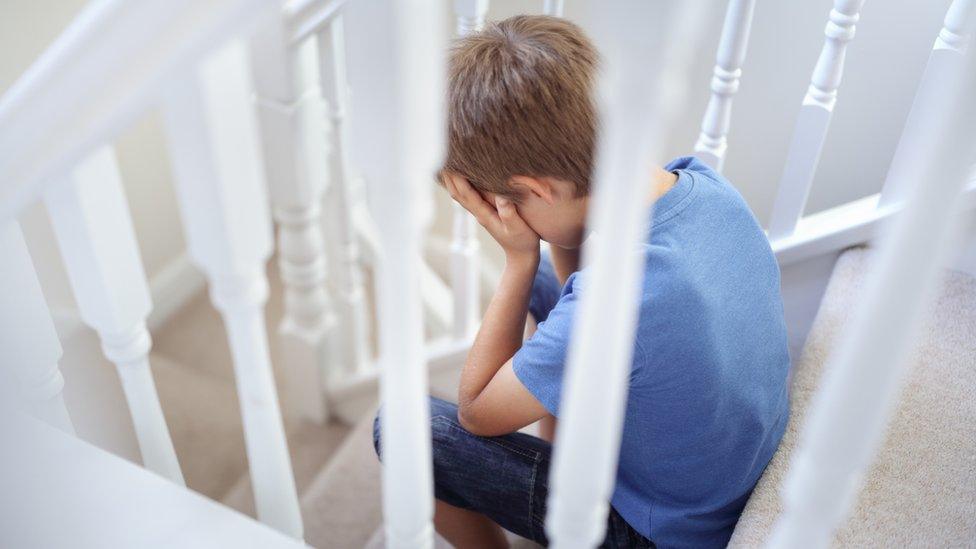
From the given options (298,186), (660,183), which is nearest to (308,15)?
(298,186)

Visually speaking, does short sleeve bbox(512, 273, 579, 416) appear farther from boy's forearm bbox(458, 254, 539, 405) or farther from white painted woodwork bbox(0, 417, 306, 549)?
white painted woodwork bbox(0, 417, 306, 549)

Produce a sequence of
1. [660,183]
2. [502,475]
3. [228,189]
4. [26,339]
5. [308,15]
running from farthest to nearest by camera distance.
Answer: [308,15] → [502,475] → [660,183] → [26,339] → [228,189]

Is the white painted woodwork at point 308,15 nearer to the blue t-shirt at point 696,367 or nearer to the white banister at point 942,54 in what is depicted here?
the blue t-shirt at point 696,367

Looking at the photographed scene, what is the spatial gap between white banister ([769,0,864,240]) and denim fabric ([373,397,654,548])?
520 millimetres

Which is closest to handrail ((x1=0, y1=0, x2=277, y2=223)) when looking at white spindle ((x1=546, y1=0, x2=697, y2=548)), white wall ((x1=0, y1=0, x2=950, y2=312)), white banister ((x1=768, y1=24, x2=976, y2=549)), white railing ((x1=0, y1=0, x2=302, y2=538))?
white railing ((x1=0, y1=0, x2=302, y2=538))

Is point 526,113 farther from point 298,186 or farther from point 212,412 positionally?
point 212,412

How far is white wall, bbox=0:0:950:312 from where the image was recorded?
4.86 ft

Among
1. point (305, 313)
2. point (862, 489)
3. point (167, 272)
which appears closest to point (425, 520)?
point (862, 489)

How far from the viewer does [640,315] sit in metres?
0.87

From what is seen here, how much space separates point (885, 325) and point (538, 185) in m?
0.50

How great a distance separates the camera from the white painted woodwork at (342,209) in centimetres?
149

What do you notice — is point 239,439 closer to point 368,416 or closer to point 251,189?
point 368,416

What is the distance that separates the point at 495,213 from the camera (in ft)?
3.25

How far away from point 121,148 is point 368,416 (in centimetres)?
82
